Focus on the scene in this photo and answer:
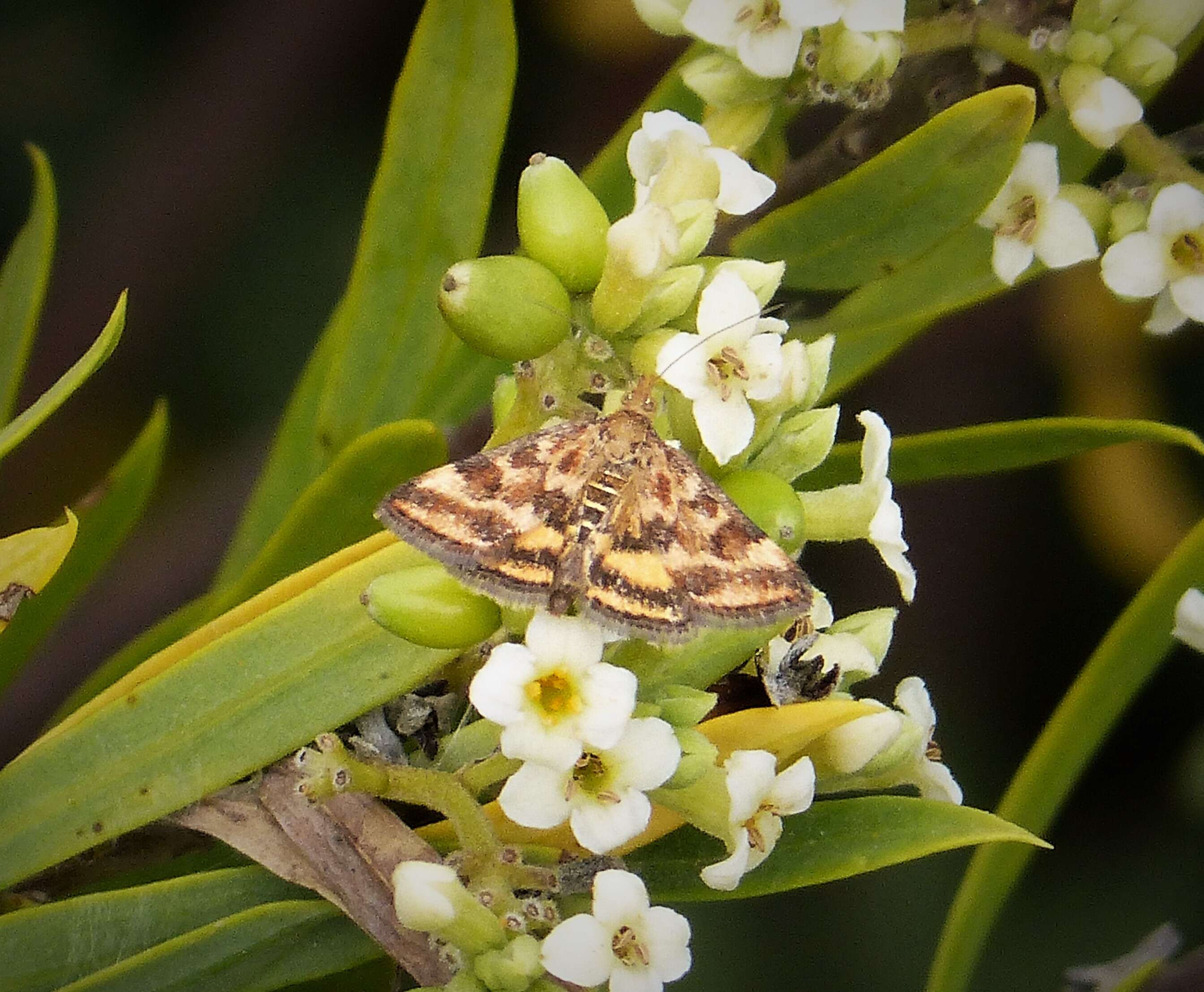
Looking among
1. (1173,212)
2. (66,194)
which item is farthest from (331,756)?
(66,194)

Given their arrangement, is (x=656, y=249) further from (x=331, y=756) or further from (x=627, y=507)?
(x=331, y=756)

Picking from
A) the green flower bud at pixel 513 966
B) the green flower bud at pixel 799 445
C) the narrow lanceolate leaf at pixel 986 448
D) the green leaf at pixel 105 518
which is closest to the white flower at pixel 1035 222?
the narrow lanceolate leaf at pixel 986 448

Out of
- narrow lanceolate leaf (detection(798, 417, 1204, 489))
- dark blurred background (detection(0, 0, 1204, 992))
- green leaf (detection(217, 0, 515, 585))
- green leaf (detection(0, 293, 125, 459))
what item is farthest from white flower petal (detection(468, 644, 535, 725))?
dark blurred background (detection(0, 0, 1204, 992))

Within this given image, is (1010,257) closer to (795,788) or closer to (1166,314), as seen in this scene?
(1166,314)

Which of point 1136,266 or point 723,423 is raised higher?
point 1136,266

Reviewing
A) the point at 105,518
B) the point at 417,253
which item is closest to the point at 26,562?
the point at 105,518

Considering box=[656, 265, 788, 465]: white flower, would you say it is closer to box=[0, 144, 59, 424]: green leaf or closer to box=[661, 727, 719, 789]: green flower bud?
box=[661, 727, 719, 789]: green flower bud

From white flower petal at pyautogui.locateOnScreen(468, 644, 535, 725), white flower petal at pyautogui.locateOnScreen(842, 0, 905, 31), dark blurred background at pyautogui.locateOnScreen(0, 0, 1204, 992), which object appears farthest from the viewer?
dark blurred background at pyautogui.locateOnScreen(0, 0, 1204, 992)
